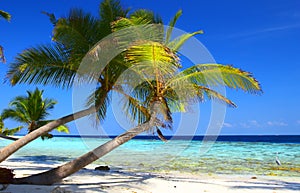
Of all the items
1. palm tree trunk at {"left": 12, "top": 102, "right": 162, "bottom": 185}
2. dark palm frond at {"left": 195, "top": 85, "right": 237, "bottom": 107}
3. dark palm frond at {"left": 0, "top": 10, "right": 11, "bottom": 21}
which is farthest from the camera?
dark palm frond at {"left": 0, "top": 10, "right": 11, "bottom": 21}

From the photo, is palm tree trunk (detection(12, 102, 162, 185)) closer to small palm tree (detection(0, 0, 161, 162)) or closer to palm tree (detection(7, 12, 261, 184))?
palm tree (detection(7, 12, 261, 184))

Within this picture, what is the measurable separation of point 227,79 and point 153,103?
1705mm

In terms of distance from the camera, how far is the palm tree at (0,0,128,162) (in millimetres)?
7016

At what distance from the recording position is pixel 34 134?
6516 millimetres

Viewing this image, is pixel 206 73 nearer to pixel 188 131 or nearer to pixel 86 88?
pixel 188 131


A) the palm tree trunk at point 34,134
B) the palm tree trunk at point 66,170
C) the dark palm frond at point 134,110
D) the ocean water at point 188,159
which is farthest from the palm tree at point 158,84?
the ocean water at point 188,159

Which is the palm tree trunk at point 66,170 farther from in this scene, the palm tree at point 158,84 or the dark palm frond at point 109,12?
the dark palm frond at point 109,12

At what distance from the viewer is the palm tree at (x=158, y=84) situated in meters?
6.15

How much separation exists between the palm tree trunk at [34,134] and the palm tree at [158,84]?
601 mm

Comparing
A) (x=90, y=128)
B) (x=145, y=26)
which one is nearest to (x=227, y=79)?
(x=145, y=26)

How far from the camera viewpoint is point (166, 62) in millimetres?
6145

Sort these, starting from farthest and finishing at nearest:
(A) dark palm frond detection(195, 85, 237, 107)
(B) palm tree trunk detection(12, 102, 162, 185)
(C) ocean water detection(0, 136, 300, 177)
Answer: (C) ocean water detection(0, 136, 300, 177) < (A) dark palm frond detection(195, 85, 237, 107) < (B) palm tree trunk detection(12, 102, 162, 185)

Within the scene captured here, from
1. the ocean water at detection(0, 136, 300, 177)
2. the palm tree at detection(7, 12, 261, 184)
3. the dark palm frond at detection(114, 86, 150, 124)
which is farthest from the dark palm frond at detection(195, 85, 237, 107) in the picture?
the dark palm frond at detection(114, 86, 150, 124)

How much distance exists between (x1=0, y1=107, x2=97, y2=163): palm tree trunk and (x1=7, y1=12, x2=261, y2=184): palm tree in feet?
1.97
